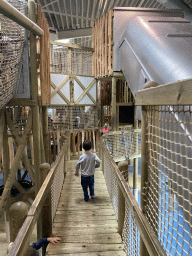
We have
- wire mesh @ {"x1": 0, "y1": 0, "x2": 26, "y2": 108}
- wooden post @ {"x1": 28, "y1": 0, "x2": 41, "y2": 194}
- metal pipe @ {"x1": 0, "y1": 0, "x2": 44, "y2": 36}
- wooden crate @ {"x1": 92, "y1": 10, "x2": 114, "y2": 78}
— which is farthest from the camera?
wooden crate @ {"x1": 92, "y1": 10, "x2": 114, "y2": 78}

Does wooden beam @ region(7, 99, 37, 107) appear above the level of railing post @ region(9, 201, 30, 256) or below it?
above

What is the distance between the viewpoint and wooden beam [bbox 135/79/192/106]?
0.92m

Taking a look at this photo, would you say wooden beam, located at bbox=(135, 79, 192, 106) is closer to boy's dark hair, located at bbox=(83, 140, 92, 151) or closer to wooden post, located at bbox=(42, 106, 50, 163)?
boy's dark hair, located at bbox=(83, 140, 92, 151)

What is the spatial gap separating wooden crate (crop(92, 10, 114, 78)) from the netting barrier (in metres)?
0.58

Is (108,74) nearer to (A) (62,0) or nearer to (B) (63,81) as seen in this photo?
(B) (63,81)

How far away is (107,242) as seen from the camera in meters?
2.54

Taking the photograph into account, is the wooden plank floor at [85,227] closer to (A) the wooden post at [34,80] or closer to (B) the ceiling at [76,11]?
(A) the wooden post at [34,80]

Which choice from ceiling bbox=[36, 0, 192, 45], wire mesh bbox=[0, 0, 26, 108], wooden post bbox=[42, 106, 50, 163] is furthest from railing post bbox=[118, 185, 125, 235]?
ceiling bbox=[36, 0, 192, 45]

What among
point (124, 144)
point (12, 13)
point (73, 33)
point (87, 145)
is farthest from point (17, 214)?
point (73, 33)

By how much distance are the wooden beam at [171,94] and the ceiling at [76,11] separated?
9249 millimetres

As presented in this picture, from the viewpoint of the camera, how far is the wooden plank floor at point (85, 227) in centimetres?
239

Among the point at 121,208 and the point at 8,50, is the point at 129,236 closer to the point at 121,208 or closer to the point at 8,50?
the point at 121,208

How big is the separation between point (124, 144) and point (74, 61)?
476cm

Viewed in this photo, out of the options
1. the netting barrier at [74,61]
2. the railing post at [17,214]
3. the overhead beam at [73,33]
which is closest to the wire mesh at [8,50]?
the railing post at [17,214]
